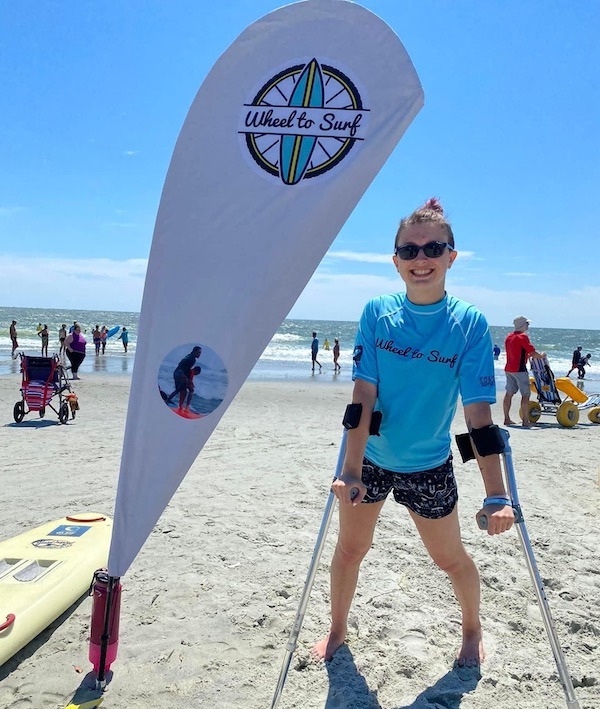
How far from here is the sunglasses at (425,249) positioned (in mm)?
2330

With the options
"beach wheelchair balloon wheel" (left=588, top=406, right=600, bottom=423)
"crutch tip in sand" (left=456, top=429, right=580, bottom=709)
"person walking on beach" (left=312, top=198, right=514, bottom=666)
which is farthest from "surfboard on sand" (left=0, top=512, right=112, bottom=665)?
"beach wheelchair balloon wheel" (left=588, top=406, right=600, bottom=423)

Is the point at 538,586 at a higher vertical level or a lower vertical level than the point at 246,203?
lower

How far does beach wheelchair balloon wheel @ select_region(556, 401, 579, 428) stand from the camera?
10.7 meters

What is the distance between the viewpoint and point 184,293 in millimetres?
2373

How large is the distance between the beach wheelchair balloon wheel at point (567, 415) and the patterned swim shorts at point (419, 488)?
9.32 m

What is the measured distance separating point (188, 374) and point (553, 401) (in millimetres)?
10341

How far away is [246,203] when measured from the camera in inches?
92.8

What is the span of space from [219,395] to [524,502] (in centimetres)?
410

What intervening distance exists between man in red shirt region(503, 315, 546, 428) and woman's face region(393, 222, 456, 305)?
8090mm

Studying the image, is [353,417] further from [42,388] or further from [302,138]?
[42,388]

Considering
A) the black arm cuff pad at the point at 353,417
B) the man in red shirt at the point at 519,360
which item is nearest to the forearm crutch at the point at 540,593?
the black arm cuff pad at the point at 353,417

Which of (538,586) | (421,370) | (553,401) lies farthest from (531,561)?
(553,401)

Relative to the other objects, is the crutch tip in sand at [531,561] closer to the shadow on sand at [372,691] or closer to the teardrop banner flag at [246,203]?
the shadow on sand at [372,691]

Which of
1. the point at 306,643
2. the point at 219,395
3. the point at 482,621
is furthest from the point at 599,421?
the point at 219,395
